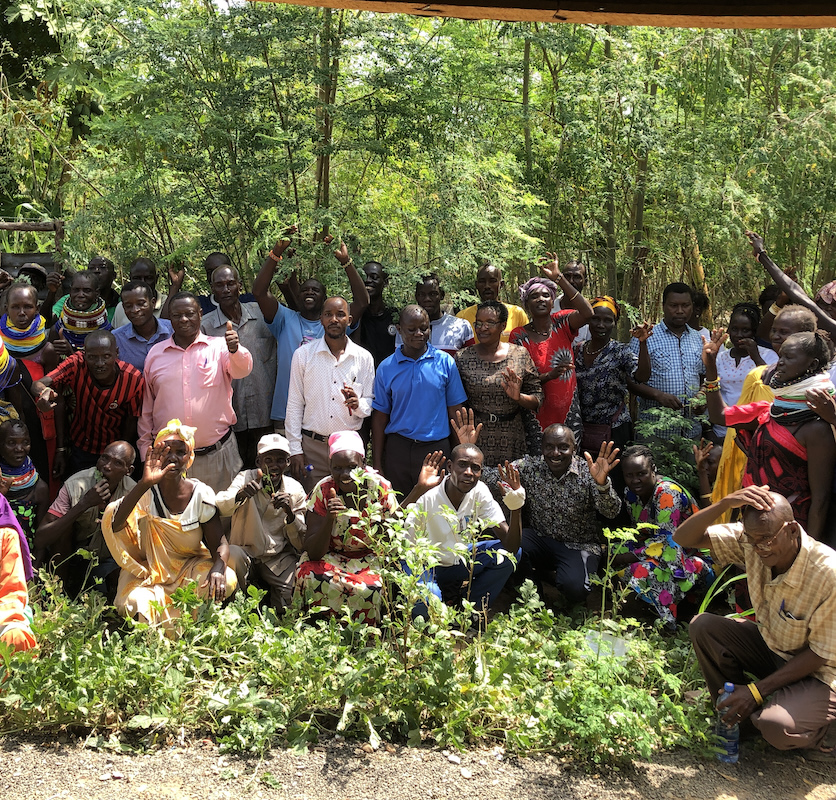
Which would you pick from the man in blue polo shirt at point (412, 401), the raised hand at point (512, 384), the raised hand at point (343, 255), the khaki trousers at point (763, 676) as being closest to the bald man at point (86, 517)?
the man in blue polo shirt at point (412, 401)

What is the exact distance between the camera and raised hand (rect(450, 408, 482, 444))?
219 inches

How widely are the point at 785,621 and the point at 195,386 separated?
3.58 m

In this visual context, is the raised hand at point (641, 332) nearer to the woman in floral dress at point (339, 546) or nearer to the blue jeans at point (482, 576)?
the blue jeans at point (482, 576)

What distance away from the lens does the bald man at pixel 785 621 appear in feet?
12.7

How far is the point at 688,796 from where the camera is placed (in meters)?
3.73

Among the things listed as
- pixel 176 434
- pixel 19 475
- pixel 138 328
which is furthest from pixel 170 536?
pixel 138 328

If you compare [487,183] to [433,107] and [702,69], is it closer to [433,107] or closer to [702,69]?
[433,107]

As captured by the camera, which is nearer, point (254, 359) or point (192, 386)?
point (192, 386)

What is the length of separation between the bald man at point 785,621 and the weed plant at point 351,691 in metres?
0.31

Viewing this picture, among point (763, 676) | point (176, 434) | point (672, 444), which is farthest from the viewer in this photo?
point (672, 444)

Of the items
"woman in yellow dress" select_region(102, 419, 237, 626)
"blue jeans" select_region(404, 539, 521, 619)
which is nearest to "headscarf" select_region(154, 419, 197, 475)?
"woman in yellow dress" select_region(102, 419, 237, 626)

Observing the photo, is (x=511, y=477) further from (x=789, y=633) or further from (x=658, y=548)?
(x=789, y=633)

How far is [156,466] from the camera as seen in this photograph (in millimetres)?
4840

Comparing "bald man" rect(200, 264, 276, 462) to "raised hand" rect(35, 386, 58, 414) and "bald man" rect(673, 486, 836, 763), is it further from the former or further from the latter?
"bald man" rect(673, 486, 836, 763)
